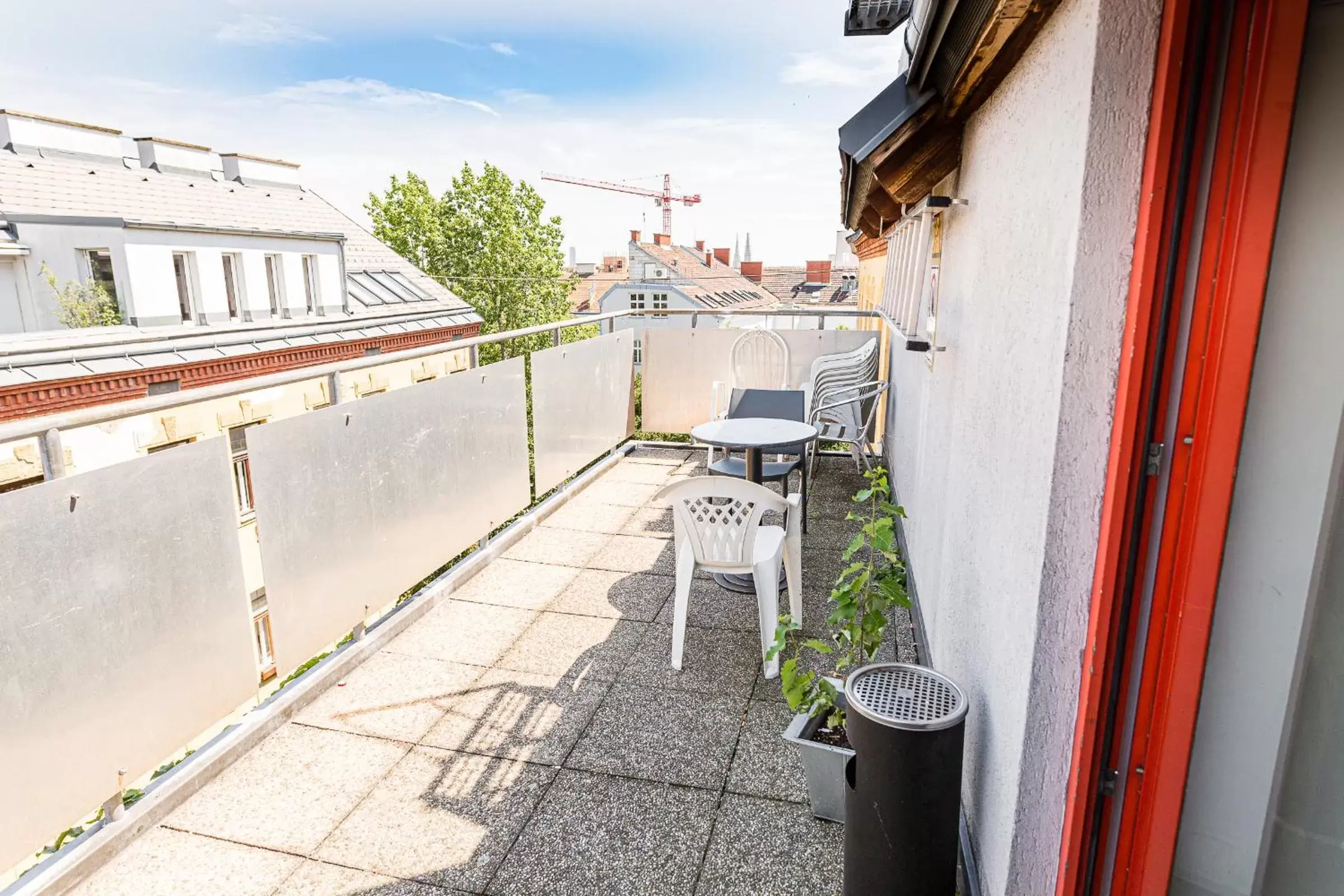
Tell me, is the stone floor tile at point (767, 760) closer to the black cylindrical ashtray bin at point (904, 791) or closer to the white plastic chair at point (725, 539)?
the white plastic chair at point (725, 539)

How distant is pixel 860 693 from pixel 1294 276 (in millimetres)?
1301

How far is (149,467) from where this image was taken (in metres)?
2.27

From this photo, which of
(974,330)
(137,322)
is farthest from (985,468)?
(137,322)

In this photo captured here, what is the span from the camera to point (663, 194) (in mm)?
91562

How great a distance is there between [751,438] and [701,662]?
1.23 metres

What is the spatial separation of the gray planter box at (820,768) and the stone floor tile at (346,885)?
109cm

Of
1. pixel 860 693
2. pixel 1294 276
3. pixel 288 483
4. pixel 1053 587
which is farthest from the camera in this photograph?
pixel 288 483

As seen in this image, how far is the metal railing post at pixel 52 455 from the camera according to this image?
199cm

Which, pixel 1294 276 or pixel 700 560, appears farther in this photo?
pixel 700 560

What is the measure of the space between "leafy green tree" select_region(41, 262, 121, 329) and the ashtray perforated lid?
1832 cm

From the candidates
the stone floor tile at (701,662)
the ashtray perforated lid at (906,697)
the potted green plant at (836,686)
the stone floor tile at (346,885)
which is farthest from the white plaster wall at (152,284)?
the ashtray perforated lid at (906,697)

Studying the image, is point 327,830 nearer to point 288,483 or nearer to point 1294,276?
point 288,483

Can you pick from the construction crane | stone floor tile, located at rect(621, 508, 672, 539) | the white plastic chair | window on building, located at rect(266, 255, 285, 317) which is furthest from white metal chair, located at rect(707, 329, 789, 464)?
the construction crane

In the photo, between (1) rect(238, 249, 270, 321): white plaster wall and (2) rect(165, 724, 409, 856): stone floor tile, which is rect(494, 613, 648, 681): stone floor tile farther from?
(1) rect(238, 249, 270, 321): white plaster wall
